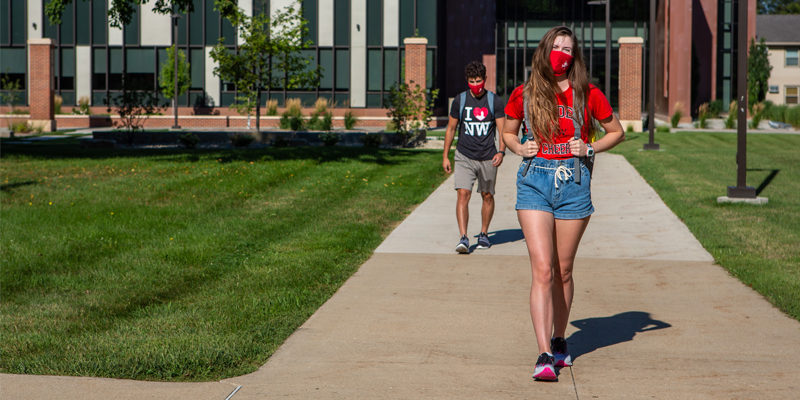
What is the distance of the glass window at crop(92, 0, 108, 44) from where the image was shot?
41219 mm

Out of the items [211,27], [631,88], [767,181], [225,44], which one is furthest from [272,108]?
[767,181]

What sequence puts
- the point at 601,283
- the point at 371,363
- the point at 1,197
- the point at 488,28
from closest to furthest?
1. the point at 371,363
2. the point at 601,283
3. the point at 1,197
4. the point at 488,28

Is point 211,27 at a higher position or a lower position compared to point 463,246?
higher

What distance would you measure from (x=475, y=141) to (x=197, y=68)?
36.1 m

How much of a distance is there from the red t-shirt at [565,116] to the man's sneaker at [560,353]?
1.11 metres

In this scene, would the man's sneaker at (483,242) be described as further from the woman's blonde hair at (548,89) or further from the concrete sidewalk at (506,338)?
the woman's blonde hair at (548,89)

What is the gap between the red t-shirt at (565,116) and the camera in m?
4.17

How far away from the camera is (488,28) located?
Result: 4869cm

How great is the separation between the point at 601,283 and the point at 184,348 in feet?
12.2

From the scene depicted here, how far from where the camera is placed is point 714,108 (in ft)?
148

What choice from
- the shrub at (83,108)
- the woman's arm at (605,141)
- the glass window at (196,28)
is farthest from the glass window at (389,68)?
the woman's arm at (605,141)

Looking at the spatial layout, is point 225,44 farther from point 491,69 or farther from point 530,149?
point 530,149

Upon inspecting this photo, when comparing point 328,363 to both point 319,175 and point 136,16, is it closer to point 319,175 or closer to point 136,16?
point 319,175

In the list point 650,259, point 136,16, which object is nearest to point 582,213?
point 650,259
